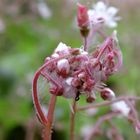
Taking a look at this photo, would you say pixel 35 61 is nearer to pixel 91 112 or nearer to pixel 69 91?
pixel 91 112

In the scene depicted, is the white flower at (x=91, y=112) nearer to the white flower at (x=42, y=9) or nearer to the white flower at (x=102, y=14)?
the white flower at (x=42, y=9)

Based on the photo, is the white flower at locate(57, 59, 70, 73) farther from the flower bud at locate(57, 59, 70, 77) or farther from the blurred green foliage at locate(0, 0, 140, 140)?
the blurred green foliage at locate(0, 0, 140, 140)

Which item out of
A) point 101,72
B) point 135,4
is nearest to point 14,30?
point 135,4

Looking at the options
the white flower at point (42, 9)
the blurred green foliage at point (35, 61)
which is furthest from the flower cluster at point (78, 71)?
the white flower at point (42, 9)

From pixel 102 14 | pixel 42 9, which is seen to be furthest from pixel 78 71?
pixel 42 9

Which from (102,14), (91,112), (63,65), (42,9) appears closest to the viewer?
(63,65)

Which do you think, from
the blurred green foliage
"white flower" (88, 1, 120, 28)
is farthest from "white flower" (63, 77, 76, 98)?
the blurred green foliage
